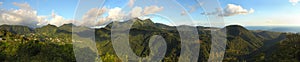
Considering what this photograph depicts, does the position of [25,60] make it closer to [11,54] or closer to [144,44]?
[11,54]

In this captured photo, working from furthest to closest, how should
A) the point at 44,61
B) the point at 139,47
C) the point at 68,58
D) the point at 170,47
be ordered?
1. the point at 139,47
2. the point at 170,47
3. the point at 68,58
4. the point at 44,61

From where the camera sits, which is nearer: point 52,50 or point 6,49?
point 52,50

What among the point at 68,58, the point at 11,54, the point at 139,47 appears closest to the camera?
the point at 68,58

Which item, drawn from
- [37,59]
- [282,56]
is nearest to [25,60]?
[37,59]

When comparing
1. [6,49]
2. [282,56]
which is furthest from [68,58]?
[282,56]

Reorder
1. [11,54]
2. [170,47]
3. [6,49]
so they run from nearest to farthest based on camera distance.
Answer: [11,54] → [6,49] → [170,47]

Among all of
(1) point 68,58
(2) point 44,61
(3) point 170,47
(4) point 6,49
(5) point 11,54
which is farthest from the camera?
(3) point 170,47

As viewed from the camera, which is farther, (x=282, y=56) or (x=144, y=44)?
(x=144, y=44)

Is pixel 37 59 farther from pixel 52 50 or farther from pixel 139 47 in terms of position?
pixel 139 47
